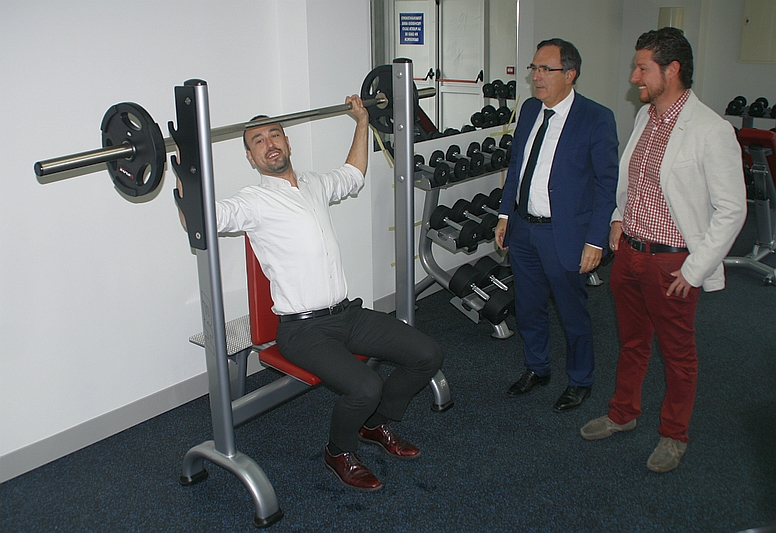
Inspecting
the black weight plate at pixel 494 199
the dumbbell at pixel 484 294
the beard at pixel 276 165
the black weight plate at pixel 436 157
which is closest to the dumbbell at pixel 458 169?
the black weight plate at pixel 436 157

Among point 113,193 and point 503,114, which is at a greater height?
point 503,114

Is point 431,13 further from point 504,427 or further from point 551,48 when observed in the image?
point 504,427

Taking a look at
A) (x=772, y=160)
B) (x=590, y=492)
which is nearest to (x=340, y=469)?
(x=590, y=492)

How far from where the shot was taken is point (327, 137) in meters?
3.08

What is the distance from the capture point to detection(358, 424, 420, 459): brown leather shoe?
2469 millimetres

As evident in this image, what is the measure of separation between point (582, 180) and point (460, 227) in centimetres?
113

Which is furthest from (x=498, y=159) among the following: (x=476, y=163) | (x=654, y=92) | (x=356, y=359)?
(x=356, y=359)

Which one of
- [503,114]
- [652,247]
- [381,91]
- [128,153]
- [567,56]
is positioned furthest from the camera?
[503,114]

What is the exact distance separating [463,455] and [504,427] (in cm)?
25

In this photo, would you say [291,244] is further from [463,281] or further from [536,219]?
[463,281]

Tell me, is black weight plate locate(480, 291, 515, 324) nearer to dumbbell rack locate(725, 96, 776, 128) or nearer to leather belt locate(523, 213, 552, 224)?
leather belt locate(523, 213, 552, 224)

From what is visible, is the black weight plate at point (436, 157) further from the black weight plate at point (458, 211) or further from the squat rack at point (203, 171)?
the squat rack at point (203, 171)

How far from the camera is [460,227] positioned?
11.7 ft

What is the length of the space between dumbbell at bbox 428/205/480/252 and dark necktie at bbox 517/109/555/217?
2.68 ft
